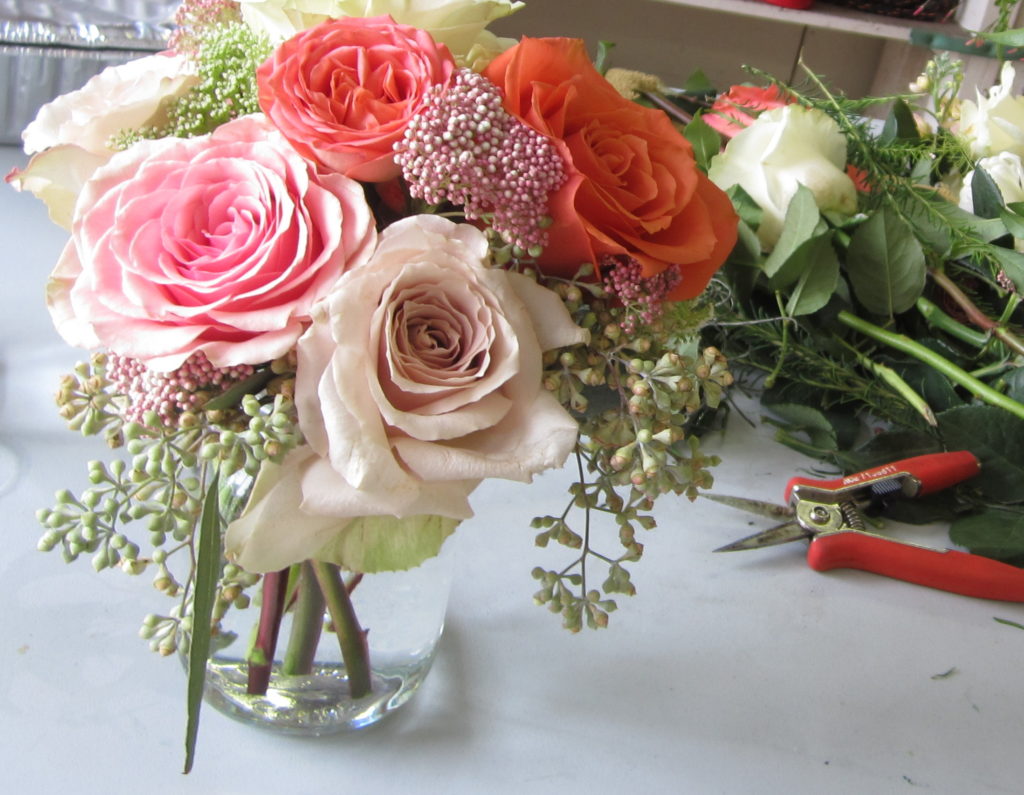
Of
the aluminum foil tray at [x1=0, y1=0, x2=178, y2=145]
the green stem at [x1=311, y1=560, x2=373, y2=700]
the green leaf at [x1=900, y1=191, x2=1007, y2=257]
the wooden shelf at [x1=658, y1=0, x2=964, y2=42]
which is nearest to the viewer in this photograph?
the green stem at [x1=311, y1=560, x2=373, y2=700]

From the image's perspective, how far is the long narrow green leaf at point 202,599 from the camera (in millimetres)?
355

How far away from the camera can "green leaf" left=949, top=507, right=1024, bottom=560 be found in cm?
65

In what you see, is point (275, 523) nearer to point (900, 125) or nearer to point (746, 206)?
point (746, 206)

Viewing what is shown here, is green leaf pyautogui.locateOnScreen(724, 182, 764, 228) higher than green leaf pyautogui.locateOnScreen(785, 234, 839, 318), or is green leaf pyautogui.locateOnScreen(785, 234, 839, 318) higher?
green leaf pyautogui.locateOnScreen(724, 182, 764, 228)

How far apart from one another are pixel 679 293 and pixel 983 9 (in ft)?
6.07

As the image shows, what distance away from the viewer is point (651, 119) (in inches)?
14.9

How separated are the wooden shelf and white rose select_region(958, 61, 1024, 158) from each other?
1231 millimetres

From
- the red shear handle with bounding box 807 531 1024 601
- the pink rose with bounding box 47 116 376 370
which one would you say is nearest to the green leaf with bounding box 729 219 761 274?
the red shear handle with bounding box 807 531 1024 601

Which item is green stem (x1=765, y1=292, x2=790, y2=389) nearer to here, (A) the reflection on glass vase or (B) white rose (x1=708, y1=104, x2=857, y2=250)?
(B) white rose (x1=708, y1=104, x2=857, y2=250)

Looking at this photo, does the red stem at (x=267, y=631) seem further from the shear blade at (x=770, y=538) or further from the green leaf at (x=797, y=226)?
the green leaf at (x=797, y=226)

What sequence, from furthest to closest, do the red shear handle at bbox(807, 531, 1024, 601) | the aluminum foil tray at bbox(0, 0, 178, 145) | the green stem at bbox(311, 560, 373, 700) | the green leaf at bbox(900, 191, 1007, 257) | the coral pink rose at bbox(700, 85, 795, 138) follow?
the aluminum foil tray at bbox(0, 0, 178, 145) < the coral pink rose at bbox(700, 85, 795, 138) < the green leaf at bbox(900, 191, 1007, 257) < the red shear handle at bbox(807, 531, 1024, 601) < the green stem at bbox(311, 560, 373, 700)

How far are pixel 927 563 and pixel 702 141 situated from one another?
364 mm

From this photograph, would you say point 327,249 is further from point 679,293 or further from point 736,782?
point 736,782

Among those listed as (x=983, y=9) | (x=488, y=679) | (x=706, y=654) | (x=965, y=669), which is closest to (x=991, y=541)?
(x=965, y=669)
